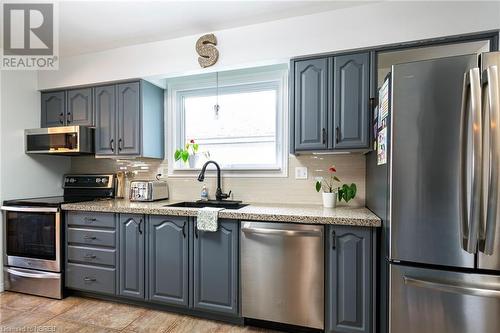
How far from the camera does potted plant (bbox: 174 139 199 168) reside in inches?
113

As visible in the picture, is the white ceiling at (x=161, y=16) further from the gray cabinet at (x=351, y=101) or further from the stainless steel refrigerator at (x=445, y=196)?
the stainless steel refrigerator at (x=445, y=196)

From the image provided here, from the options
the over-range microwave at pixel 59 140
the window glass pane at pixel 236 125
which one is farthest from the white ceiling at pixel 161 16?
the over-range microwave at pixel 59 140

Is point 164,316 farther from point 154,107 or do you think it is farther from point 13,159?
point 13,159

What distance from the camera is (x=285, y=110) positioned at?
264cm

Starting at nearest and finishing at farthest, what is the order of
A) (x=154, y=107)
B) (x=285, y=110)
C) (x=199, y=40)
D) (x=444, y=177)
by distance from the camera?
(x=444, y=177) < (x=199, y=40) < (x=285, y=110) < (x=154, y=107)

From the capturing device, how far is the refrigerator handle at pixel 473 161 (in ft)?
4.09

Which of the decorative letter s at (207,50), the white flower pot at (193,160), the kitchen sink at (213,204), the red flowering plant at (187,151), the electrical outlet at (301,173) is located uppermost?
the decorative letter s at (207,50)

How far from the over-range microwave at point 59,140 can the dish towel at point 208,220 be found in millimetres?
1624

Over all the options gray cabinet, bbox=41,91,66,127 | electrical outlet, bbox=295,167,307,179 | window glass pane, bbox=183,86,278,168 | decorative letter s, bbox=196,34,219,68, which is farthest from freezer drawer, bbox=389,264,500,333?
gray cabinet, bbox=41,91,66,127

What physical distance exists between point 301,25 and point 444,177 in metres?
1.55

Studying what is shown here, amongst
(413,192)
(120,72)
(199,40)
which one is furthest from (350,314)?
(120,72)

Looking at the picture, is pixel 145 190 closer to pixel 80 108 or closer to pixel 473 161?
pixel 80 108

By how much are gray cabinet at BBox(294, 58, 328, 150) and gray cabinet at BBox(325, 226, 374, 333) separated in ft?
2.39

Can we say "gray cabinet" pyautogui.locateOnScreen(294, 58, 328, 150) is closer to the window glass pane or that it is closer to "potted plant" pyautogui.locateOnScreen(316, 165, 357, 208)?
"potted plant" pyautogui.locateOnScreen(316, 165, 357, 208)
